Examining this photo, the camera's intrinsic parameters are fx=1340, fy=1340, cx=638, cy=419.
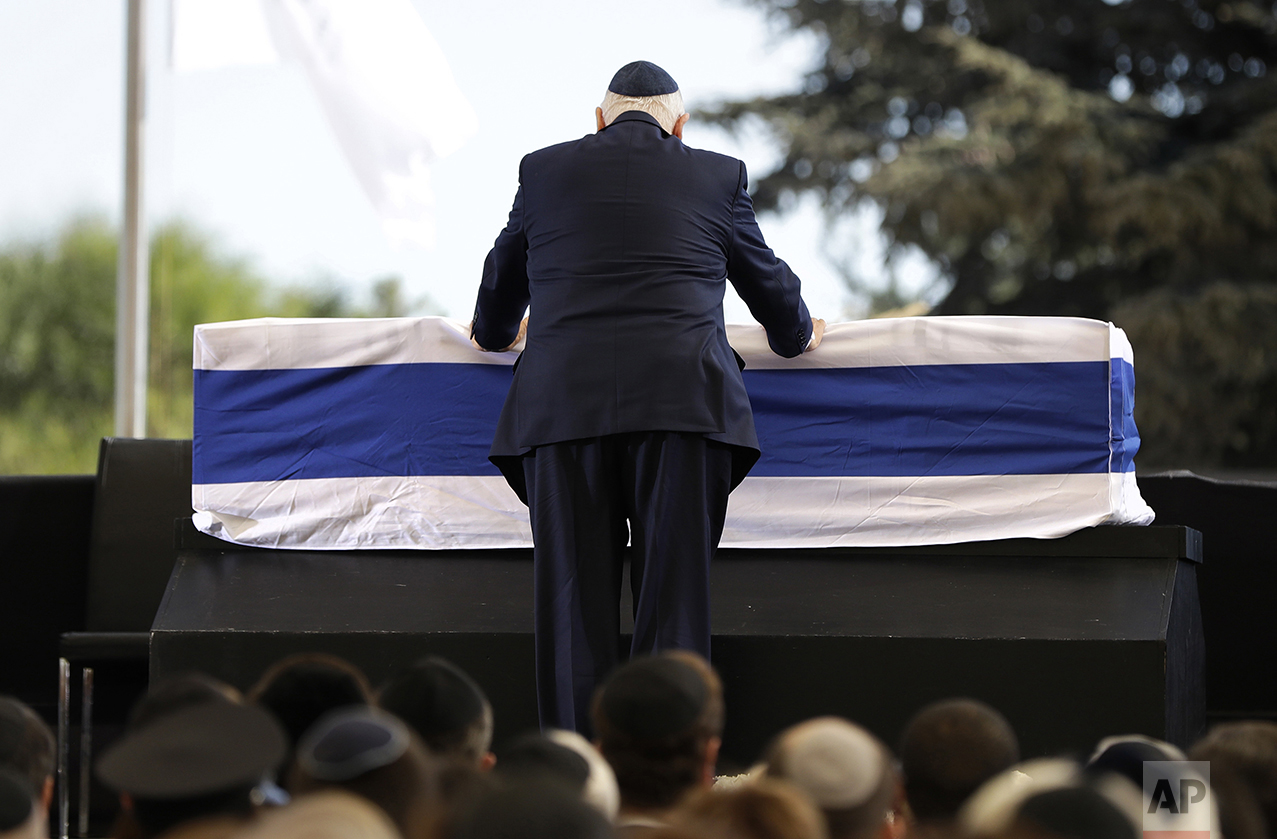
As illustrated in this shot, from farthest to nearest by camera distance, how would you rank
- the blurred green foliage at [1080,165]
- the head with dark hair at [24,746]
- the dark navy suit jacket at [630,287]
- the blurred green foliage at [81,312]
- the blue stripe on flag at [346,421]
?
the blurred green foliage at [81,312] → the blurred green foliage at [1080,165] → the blue stripe on flag at [346,421] → the dark navy suit jacket at [630,287] → the head with dark hair at [24,746]

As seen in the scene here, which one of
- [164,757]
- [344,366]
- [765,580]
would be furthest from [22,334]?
[164,757]

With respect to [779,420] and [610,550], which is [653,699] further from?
[779,420]

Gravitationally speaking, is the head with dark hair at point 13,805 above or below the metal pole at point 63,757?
above

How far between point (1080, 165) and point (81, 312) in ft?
28.1

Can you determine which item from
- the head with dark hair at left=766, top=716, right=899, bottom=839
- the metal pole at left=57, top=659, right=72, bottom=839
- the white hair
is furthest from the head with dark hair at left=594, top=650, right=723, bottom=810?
the metal pole at left=57, top=659, right=72, bottom=839

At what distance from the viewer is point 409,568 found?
3281 mm

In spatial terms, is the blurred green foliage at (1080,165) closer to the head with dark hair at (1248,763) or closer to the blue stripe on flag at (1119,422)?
the blue stripe on flag at (1119,422)

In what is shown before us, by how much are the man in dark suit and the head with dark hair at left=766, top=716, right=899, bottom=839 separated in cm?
132

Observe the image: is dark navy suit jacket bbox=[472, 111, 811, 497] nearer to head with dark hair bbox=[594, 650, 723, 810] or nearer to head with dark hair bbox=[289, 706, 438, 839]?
head with dark hair bbox=[594, 650, 723, 810]

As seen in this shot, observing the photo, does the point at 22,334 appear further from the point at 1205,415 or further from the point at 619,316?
the point at 619,316

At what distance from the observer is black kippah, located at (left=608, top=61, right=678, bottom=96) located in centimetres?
282

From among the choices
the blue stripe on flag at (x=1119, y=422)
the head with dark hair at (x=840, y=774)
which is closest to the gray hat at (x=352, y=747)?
the head with dark hair at (x=840, y=774)

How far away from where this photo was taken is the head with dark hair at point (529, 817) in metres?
1.07

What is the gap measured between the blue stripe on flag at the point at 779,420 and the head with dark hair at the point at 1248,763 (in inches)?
68.0
